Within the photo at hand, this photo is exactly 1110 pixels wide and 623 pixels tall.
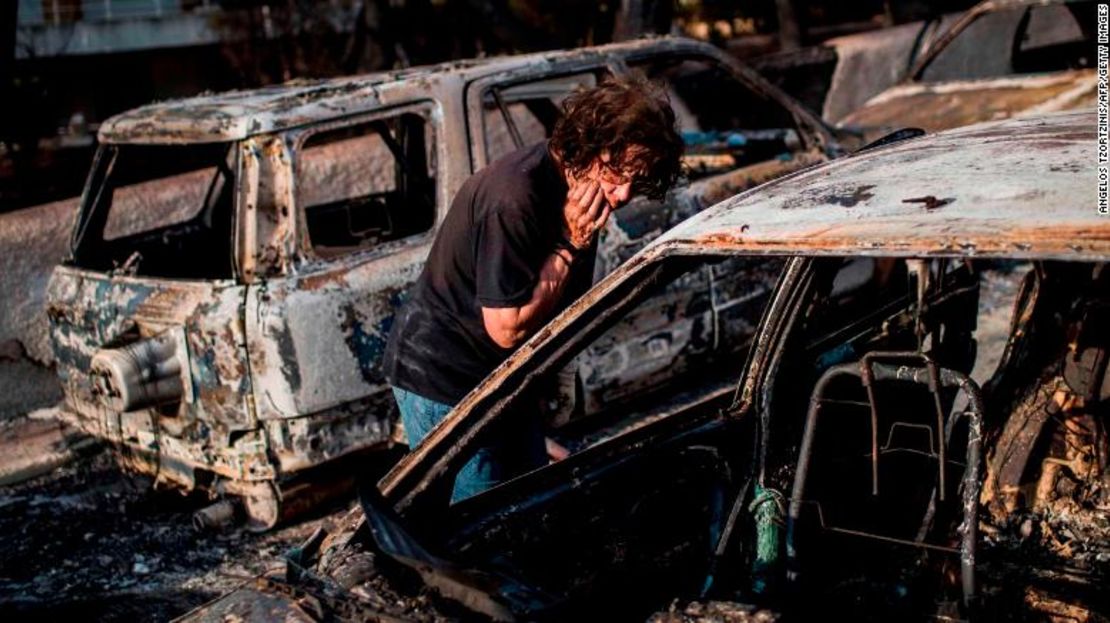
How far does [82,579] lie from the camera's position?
4.69m

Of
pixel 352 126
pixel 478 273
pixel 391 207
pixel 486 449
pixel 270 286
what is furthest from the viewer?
pixel 391 207

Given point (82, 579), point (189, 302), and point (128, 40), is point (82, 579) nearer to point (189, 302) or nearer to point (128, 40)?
point (189, 302)

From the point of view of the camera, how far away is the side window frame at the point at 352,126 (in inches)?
177

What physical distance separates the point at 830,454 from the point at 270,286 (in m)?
2.22

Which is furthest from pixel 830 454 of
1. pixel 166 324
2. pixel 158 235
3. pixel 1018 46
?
pixel 1018 46

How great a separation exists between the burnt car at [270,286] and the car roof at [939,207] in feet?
5.08

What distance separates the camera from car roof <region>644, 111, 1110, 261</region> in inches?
80.3

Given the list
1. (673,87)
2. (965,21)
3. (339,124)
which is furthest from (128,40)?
(339,124)

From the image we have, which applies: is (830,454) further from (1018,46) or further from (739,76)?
(1018,46)

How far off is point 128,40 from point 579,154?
2315 cm

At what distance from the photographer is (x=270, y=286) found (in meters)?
4.42

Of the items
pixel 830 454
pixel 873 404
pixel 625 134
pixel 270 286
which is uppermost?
pixel 625 134

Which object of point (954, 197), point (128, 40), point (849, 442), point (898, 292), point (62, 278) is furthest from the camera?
point (128, 40)

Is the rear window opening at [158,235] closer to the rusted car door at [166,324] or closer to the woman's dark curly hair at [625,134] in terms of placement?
the rusted car door at [166,324]
